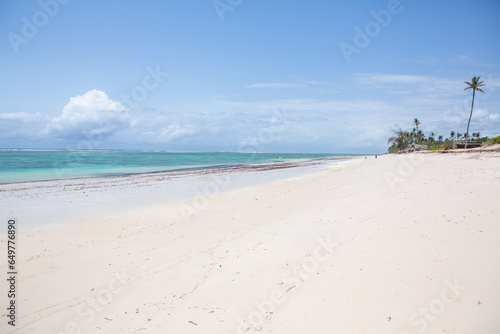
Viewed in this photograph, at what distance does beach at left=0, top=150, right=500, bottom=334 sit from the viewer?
4590 millimetres

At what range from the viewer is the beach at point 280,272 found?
459 cm

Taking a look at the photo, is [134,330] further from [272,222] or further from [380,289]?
[272,222]

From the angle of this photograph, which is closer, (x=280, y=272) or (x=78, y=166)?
(x=280, y=272)

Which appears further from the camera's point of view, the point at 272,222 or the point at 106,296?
the point at 272,222

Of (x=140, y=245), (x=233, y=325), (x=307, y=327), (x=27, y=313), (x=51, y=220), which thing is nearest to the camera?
(x=307, y=327)

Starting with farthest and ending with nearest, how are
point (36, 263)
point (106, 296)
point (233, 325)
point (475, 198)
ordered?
point (475, 198)
point (36, 263)
point (106, 296)
point (233, 325)

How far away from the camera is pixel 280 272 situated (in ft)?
20.2

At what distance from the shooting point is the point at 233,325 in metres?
4.69

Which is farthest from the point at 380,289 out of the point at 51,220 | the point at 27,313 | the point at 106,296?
the point at 51,220

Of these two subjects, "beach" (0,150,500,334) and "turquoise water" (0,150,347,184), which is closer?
"beach" (0,150,500,334)

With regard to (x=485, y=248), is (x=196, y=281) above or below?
below

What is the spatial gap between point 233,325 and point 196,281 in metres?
1.74

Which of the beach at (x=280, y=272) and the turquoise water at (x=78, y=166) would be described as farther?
the turquoise water at (x=78, y=166)

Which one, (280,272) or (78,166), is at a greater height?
(280,272)
